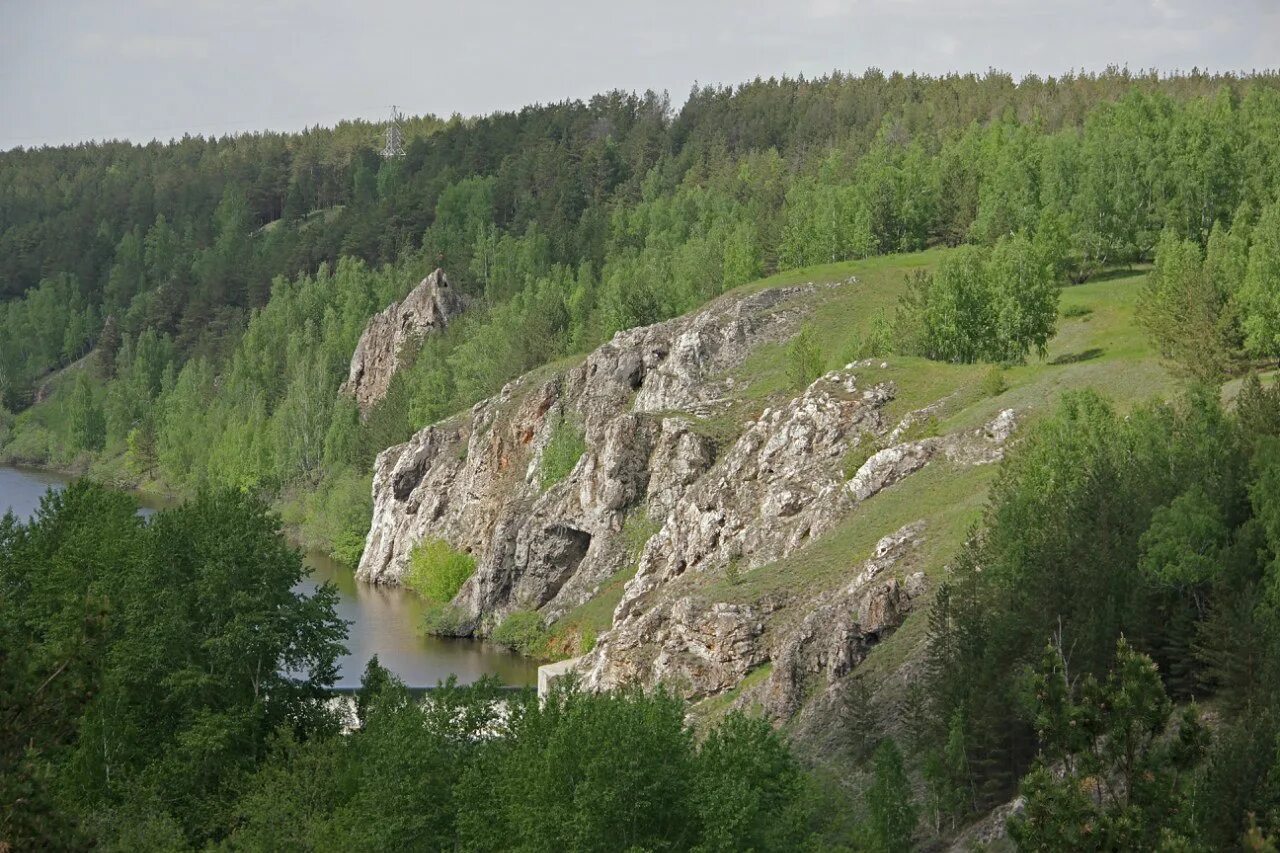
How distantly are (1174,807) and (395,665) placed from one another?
61.0m

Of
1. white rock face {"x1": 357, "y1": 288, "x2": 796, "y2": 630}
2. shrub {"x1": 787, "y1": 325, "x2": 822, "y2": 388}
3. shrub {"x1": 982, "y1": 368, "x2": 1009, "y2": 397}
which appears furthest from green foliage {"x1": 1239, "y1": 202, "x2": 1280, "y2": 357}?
white rock face {"x1": 357, "y1": 288, "x2": 796, "y2": 630}

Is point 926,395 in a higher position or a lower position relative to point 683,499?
higher

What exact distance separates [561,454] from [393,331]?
192ft

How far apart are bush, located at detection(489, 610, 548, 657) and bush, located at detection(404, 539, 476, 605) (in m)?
10.2

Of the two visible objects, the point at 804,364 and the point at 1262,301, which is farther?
the point at 804,364

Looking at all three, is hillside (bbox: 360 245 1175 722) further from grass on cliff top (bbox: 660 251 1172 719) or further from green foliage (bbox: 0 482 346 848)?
green foliage (bbox: 0 482 346 848)

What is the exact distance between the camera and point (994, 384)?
73750 millimetres

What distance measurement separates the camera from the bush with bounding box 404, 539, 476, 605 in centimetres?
9994

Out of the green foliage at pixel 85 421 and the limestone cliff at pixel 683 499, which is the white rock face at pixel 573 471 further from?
the green foliage at pixel 85 421

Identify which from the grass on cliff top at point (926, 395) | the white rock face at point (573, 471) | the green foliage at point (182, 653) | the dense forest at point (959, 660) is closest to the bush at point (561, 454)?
the white rock face at point (573, 471)

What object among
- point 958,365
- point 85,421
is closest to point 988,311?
point 958,365

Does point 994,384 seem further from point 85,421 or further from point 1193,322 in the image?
point 85,421

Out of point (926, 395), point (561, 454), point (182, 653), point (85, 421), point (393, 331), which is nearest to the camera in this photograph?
point (182, 653)

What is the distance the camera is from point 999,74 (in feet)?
593
